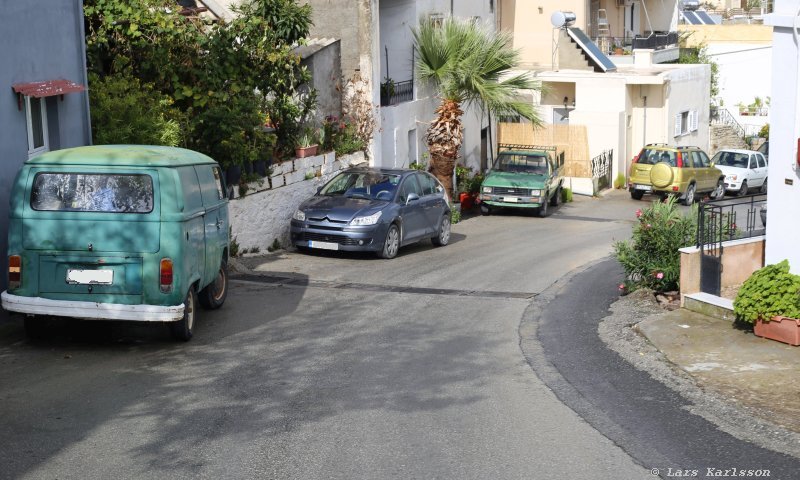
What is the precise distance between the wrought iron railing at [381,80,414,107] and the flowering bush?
12.8 m

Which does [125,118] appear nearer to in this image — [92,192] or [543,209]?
[92,192]

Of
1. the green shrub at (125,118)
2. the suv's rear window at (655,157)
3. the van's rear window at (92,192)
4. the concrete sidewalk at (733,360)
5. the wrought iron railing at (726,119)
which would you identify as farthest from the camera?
the wrought iron railing at (726,119)

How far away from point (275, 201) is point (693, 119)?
27.8m

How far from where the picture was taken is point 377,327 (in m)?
13.3

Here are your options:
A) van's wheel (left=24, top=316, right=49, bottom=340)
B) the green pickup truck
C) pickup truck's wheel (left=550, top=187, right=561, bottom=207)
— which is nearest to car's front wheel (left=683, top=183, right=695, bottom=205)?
pickup truck's wheel (left=550, top=187, right=561, bottom=207)

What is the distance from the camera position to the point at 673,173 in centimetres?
3291

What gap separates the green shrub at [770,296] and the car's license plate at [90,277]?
7.14 meters

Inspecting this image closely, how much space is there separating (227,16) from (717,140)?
94.0 ft

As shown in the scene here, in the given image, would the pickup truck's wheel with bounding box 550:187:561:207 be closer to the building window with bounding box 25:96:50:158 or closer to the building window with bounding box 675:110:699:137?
the building window with bounding box 675:110:699:137

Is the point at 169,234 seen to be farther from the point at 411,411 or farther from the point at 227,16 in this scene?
the point at 227,16

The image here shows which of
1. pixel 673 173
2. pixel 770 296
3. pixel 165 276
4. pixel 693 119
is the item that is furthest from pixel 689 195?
pixel 165 276

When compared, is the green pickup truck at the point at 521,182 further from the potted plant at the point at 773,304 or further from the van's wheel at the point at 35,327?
the van's wheel at the point at 35,327

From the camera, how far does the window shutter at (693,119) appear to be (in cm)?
4343

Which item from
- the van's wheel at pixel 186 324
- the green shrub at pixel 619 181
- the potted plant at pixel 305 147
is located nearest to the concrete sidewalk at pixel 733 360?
the van's wheel at pixel 186 324
